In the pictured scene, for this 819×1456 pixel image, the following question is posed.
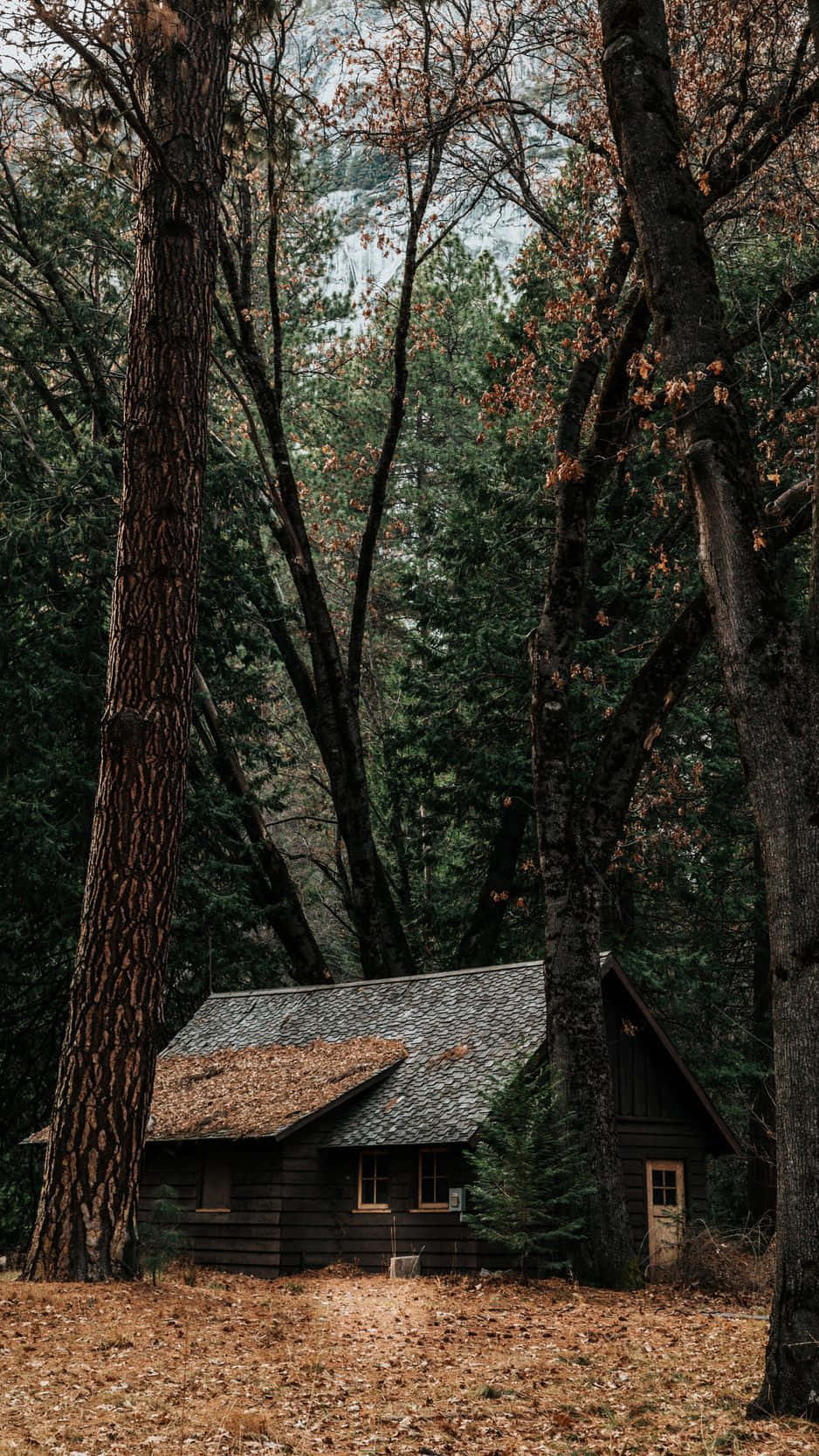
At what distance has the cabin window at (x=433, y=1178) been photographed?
1694cm

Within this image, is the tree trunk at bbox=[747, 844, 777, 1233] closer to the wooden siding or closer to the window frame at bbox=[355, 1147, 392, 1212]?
the wooden siding

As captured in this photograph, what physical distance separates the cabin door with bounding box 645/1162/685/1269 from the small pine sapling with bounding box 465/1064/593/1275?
3221 mm

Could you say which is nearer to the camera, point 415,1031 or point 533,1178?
point 533,1178

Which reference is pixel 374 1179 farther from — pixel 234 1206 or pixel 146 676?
pixel 146 676

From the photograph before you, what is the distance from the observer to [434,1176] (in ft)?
56.0

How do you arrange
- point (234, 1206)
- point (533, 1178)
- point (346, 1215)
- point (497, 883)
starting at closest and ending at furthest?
point (533, 1178), point (346, 1215), point (234, 1206), point (497, 883)

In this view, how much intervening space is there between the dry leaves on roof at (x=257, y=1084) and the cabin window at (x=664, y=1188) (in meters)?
4.05

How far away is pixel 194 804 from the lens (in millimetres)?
22469

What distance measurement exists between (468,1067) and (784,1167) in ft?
34.4

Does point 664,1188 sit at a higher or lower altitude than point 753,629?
lower

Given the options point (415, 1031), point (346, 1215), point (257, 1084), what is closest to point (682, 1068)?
point (415, 1031)

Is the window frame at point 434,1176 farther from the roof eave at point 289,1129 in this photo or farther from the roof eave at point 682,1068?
the roof eave at point 682,1068

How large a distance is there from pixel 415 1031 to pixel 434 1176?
256 centimetres

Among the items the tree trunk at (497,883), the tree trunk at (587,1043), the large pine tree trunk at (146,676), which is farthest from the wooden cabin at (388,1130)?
the large pine tree trunk at (146,676)
